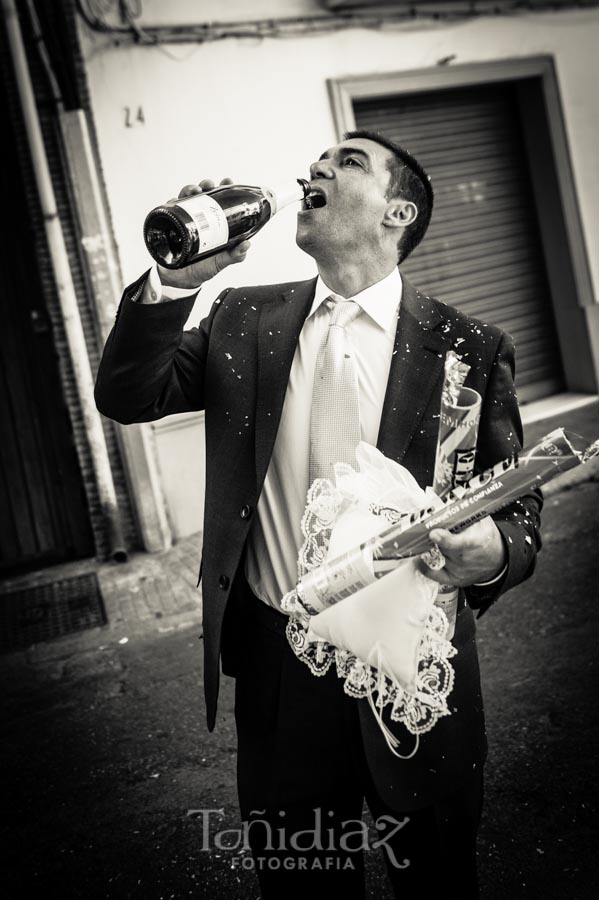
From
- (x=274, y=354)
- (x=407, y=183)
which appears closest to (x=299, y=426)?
(x=274, y=354)

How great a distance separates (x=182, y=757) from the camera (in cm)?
366

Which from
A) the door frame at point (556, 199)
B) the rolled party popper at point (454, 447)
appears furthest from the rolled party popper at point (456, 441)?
the door frame at point (556, 199)

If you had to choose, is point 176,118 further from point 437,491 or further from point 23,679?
point 437,491

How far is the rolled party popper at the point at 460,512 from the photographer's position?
4.37 ft

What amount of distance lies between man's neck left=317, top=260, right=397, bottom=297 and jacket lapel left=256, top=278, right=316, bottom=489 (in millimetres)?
80

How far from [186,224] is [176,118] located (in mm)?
5151

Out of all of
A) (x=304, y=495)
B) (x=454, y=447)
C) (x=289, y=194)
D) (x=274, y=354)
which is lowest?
(x=304, y=495)

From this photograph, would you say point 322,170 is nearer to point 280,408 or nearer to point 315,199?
point 315,199

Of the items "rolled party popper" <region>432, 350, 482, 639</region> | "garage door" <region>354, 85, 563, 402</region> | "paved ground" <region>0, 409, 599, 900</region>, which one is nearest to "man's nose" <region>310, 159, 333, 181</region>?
"rolled party popper" <region>432, 350, 482, 639</region>

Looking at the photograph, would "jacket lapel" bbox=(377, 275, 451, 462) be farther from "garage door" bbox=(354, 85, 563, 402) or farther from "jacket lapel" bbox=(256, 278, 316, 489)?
"garage door" bbox=(354, 85, 563, 402)

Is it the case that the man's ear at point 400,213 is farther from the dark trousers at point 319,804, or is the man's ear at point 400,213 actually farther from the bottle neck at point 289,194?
the dark trousers at point 319,804

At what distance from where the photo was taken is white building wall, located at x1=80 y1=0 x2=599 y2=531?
20.5 ft

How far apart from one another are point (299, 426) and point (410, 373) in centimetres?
30

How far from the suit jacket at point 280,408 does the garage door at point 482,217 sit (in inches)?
250
